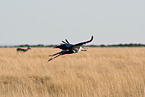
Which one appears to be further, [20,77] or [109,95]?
[20,77]

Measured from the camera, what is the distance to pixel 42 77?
19.4 feet

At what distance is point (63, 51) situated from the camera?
3.48 feet

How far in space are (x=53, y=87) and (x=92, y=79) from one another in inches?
52.7

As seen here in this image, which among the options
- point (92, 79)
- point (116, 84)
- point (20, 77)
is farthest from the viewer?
point (20, 77)

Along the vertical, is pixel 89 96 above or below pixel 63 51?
below

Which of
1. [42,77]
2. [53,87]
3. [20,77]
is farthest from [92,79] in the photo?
[20,77]

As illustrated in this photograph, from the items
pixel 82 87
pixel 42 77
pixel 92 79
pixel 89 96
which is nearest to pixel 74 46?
pixel 89 96

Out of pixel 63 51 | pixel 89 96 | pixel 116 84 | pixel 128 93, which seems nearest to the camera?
pixel 63 51

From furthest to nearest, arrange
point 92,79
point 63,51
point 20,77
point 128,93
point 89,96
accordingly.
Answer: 1. point 20,77
2. point 92,79
3. point 128,93
4. point 89,96
5. point 63,51

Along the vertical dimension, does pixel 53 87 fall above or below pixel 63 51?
below

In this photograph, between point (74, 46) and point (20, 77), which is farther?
point (20, 77)

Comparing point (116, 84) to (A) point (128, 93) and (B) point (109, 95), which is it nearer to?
(A) point (128, 93)

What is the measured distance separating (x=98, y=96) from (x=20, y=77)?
323 centimetres

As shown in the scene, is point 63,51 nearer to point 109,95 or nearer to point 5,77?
point 109,95
